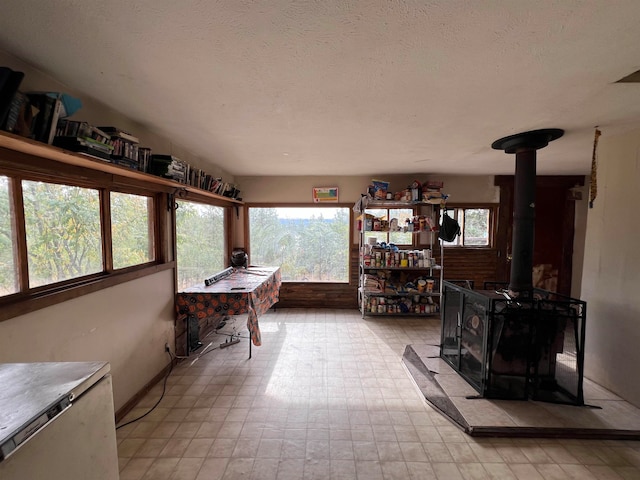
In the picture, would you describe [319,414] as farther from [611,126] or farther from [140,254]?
[611,126]

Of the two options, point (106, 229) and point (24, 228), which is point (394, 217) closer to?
point (106, 229)

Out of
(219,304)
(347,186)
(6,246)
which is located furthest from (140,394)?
(347,186)

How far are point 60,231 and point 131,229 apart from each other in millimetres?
636

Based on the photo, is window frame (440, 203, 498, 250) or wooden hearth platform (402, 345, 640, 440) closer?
wooden hearth platform (402, 345, 640, 440)

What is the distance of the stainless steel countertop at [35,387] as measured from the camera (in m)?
0.73

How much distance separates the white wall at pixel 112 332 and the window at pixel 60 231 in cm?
20

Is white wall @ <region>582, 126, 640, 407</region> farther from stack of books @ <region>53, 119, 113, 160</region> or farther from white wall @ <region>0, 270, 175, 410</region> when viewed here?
white wall @ <region>0, 270, 175, 410</region>

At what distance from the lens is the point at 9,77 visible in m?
1.14

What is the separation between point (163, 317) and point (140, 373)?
0.51m

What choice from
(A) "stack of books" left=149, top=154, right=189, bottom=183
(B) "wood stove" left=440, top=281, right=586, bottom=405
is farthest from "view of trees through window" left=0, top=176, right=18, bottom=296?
(B) "wood stove" left=440, top=281, right=586, bottom=405

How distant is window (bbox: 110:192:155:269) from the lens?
2.17 meters

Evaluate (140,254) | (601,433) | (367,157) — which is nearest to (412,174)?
(367,157)

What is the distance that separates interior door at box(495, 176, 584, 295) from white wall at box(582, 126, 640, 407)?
194 cm

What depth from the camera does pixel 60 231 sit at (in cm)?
172
